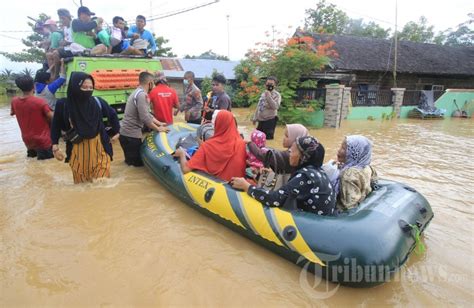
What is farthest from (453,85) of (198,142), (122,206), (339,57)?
(122,206)

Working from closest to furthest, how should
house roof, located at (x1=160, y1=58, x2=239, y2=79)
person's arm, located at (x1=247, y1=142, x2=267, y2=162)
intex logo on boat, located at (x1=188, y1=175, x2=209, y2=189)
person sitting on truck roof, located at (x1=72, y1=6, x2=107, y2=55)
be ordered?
intex logo on boat, located at (x1=188, y1=175, x2=209, y2=189)
person's arm, located at (x1=247, y1=142, x2=267, y2=162)
person sitting on truck roof, located at (x1=72, y1=6, x2=107, y2=55)
house roof, located at (x1=160, y1=58, x2=239, y2=79)

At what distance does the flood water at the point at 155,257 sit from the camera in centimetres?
221

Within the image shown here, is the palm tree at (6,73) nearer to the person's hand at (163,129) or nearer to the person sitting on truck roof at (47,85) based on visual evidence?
the person sitting on truck roof at (47,85)

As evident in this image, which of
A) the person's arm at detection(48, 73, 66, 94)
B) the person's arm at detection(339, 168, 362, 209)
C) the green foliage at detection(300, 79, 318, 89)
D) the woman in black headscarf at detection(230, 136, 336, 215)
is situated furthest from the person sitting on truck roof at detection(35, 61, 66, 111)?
the green foliage at detection(300, 79, 318, 89)

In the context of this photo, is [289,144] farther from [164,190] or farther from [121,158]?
[121,158]

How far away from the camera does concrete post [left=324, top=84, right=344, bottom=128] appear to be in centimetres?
962

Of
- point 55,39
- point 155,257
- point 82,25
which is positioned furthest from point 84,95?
point 55,39

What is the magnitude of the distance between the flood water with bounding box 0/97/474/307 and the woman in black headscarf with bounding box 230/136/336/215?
0.55 meters

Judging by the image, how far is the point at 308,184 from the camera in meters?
2.43

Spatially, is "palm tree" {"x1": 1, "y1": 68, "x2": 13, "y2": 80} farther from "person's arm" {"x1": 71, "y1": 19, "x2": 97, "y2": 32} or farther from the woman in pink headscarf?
the woman in pink headscarf

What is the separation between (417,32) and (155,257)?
33394mm

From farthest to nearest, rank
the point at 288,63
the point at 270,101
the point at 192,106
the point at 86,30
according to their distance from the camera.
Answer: the point at 288,63
the point at 270,101
the point at 192,106
the point at 86,30

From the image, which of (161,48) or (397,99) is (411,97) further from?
(161,48)

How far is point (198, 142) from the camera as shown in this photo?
13.8ft
